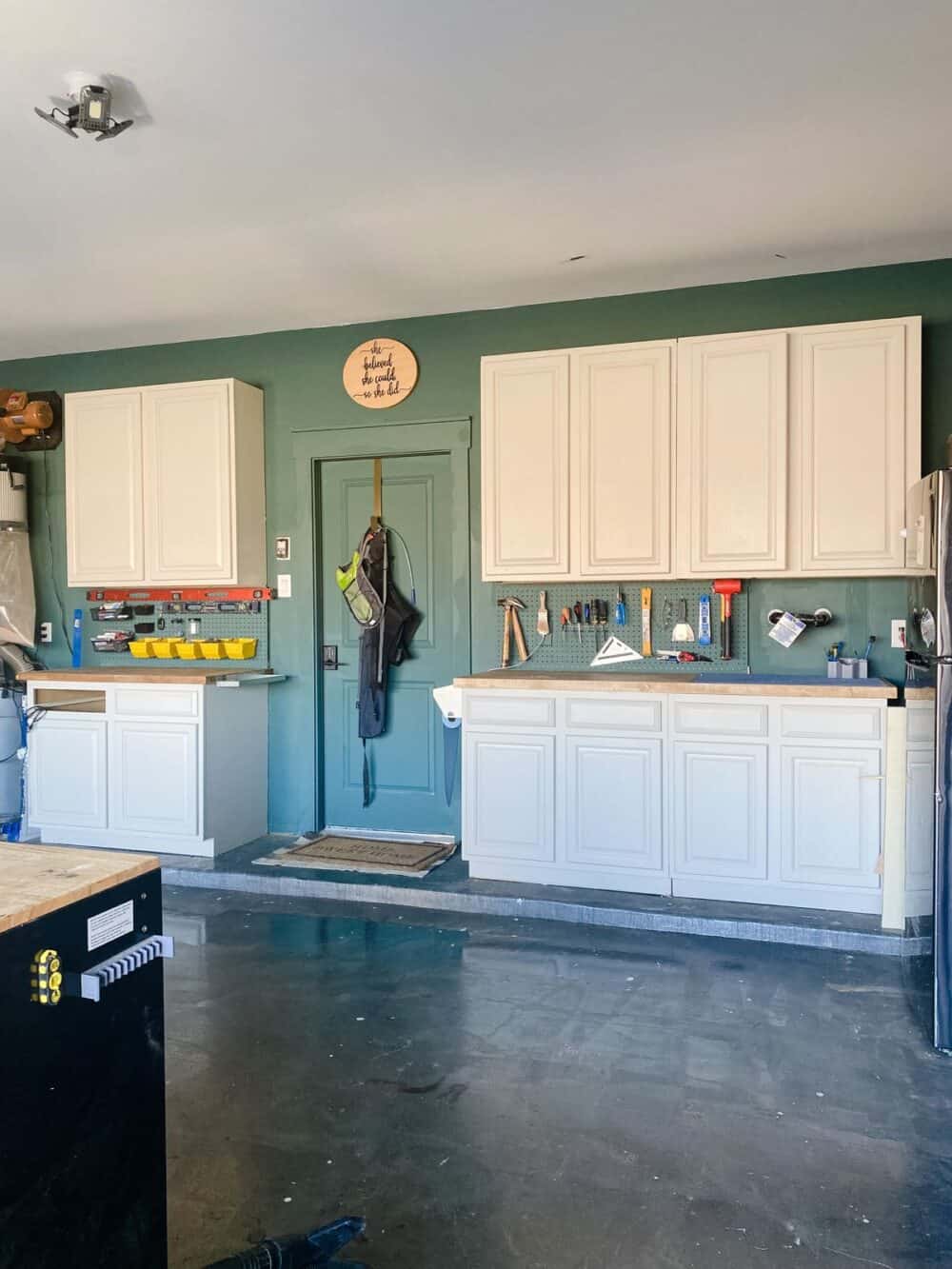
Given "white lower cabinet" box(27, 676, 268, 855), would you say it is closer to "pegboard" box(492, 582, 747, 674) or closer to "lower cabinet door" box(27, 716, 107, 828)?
"lower cabinet door" box(27, 716, 107, 828)

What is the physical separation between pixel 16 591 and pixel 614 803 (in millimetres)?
3971

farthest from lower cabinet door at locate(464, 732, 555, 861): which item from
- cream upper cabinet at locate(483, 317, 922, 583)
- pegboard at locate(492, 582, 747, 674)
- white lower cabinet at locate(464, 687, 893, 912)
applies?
cream upper cabinet at locate(483, 317, 922, 583)

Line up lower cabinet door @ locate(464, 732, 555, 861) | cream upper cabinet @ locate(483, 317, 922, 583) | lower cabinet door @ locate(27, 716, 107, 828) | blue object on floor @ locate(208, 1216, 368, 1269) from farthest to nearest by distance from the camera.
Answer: lower cabinet door @ locate(27, 716, 107, 828) < lower cabinet door @ locate(464, 732, 555, 861) < cream upper cabinet @ locate(483, 317, 922, 583) < blue object on floor @ locate(208, 1216, 368, 1269)

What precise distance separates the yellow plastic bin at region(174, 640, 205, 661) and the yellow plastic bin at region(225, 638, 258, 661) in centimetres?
16

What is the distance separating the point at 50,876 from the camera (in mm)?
1529

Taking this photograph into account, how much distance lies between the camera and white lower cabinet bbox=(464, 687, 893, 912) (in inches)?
148

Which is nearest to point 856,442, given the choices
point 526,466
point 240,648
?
point 526,466

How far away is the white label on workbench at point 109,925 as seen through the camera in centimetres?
150

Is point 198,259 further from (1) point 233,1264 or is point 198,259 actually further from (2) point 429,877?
(1) point 233,1264

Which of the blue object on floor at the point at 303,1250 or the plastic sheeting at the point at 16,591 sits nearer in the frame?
the blue object on floor at the point at 303,1250

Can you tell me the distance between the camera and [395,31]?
2.47 meters

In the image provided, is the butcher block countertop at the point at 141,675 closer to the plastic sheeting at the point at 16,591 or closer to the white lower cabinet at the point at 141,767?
the white lower cabinet at the point at 141,767

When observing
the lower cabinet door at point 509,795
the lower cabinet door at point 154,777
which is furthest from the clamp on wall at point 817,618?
the lower cabinet door at point 154,777

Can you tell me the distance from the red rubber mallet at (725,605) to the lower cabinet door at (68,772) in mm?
3203
